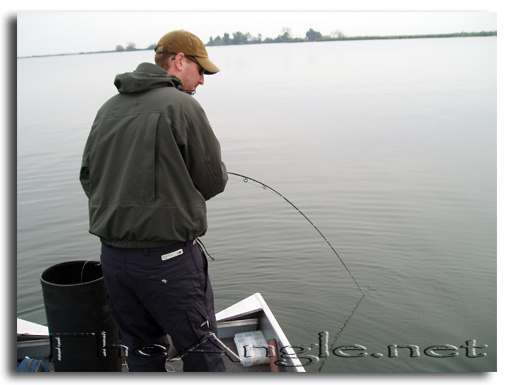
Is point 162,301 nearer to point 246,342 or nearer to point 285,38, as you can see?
point 246,342

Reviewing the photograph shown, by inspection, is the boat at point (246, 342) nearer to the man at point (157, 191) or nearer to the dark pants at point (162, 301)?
the dark pants at point (162, 301)

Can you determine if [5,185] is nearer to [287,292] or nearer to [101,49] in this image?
[101,49]

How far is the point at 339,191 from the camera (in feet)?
19.7

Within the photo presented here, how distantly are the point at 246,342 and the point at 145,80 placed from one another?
1702 millimetres

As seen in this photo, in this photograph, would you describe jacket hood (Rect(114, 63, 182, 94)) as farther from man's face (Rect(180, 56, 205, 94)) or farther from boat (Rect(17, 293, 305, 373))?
boat (Rect(17, 293, 305, 373))

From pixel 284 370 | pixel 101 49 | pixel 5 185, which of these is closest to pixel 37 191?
pixel 101 49

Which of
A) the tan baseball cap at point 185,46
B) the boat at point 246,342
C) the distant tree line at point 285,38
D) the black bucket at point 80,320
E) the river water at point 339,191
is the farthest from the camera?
the river water at point 339,191

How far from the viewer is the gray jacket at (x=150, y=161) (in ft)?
5.97

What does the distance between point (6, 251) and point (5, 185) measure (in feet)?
1.16

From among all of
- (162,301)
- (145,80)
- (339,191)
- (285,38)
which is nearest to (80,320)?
(162,301)

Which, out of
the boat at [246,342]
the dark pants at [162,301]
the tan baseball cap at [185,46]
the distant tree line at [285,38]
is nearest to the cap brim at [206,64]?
the tan baseball cap at [185,46]

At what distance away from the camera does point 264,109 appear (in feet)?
22.9

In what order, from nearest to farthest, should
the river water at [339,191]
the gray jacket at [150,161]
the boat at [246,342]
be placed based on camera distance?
the gray jacket at [150,161], the boat at [246,342], the river water at [339,191]

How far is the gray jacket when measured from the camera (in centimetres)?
182
